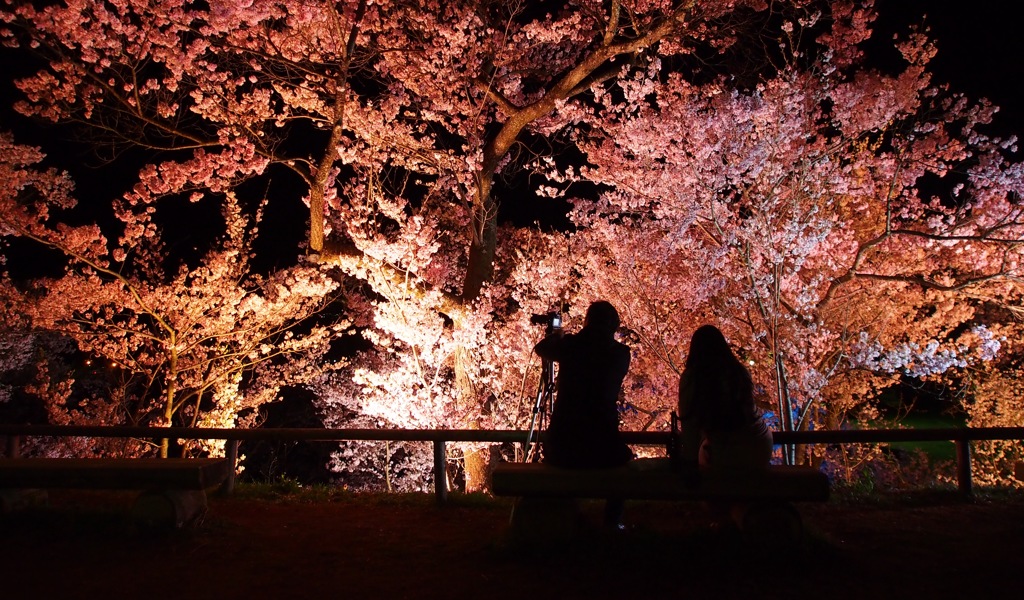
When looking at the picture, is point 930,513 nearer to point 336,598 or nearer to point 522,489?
point 522,489

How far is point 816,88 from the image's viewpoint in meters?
9.25

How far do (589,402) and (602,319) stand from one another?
53cm

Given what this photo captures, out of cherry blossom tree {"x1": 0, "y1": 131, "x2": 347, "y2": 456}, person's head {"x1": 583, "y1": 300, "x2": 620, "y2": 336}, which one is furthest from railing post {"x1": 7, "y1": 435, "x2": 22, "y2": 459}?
cherry blossom tree {"x1": 0, "y1": 131, "x2": 347, "y2": 456}

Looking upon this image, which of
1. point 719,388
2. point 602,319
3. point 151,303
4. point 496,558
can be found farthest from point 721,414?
point 151,303

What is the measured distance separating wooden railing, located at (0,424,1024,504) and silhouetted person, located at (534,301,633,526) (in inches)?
45.8

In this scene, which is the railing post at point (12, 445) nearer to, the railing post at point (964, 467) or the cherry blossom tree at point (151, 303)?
the cherry blossom tree at point (151, 303)

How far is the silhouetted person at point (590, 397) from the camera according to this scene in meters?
3.84

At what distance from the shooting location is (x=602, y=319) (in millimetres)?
3904

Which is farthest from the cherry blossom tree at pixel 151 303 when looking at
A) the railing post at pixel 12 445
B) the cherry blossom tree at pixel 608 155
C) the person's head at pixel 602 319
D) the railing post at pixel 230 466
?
the person's head at pixel 602 319

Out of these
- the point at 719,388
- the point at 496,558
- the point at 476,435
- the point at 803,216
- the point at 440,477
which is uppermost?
the point at 803,216

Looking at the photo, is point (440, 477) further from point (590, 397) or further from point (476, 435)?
point (590, 397)

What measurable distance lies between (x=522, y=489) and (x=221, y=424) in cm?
1449

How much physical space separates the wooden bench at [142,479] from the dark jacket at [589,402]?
2512 millimetres

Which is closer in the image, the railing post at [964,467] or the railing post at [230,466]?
the railing post at [964,467]
